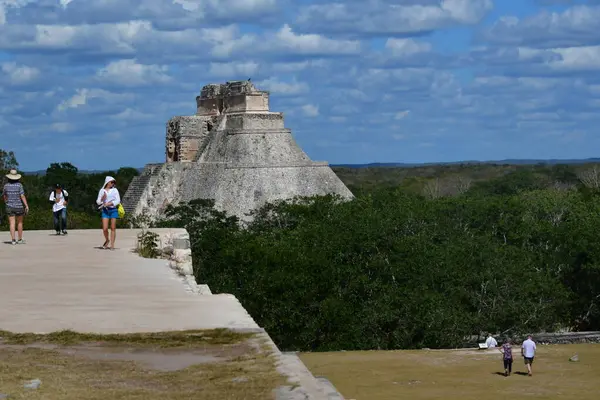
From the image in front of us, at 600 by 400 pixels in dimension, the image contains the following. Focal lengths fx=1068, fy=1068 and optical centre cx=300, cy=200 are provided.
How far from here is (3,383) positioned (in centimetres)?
648

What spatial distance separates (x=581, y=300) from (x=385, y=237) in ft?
26.4

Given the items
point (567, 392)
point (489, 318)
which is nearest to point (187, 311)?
point (567, 392)

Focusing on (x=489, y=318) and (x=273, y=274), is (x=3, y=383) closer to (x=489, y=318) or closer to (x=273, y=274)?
(x=273, y=274)

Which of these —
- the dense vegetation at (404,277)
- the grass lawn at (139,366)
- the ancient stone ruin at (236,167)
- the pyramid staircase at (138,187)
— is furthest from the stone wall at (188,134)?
the grass lawn at (139,366)

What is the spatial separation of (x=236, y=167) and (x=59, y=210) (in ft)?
118

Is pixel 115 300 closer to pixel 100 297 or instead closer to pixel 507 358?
pixel 100 297

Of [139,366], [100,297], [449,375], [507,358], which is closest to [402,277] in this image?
[449,375]

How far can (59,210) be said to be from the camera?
1745 cm

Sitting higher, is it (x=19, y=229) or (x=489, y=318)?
(x=19, y=229)

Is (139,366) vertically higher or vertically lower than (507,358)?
higher

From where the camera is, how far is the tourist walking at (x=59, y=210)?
56.5ft

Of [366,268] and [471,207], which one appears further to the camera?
[471,207]

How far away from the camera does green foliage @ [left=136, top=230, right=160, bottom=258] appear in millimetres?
13609

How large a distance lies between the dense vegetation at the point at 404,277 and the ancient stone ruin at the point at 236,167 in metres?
12.8
